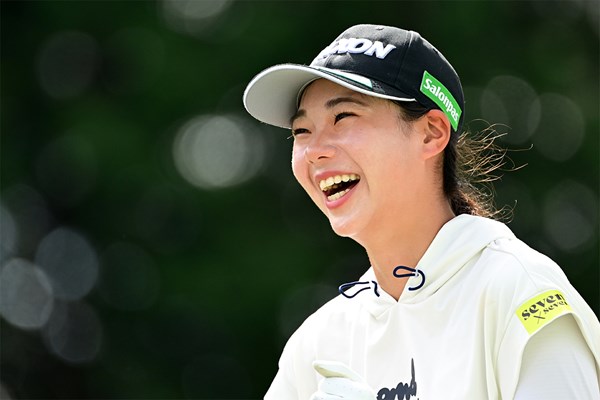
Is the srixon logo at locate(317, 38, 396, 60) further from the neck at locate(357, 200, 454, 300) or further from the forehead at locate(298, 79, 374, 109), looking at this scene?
the neck at locate(357, 200, 454, 300)

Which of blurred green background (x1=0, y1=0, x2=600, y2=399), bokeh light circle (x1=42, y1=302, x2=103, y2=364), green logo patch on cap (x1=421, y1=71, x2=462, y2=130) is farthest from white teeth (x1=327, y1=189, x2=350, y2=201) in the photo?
bokeh light circle (x1=42, y1=302, x2=103, y2=364)

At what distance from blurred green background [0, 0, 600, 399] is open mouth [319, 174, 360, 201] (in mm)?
6642

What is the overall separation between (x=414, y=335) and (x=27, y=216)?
26.3 ft

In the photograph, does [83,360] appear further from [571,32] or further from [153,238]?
[571,32]

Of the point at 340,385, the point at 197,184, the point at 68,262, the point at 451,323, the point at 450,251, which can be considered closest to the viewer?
the point at 340,385

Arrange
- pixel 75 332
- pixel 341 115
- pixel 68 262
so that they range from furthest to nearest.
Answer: pixel 68 262 < pixel 75 332 < pixel 341 115

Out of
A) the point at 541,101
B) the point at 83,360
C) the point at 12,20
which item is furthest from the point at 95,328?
the point at 541,101

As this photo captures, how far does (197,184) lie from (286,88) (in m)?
7.04

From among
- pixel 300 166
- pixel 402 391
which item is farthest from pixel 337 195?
pixel 402 391

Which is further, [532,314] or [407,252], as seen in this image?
[407,252]

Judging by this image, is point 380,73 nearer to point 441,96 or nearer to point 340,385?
point 441,96

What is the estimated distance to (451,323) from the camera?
3.16m

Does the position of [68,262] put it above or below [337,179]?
below

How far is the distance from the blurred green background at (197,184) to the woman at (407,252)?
21.3 ft
